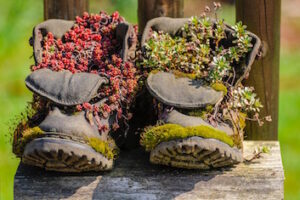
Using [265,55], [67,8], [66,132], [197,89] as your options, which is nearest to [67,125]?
[66,132]

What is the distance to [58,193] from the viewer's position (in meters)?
2.70

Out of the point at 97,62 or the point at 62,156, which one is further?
the point at 97,62

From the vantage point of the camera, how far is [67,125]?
257 cm

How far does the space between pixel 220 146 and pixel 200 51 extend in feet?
1.63

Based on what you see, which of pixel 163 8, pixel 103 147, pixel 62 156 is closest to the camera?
pixel 62 156

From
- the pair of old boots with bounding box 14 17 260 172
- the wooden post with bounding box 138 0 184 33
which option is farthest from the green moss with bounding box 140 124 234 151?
the wooden post with bounding box 138 0 184 33

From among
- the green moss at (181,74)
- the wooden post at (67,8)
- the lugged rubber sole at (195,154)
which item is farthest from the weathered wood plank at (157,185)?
the wooden post at (67,8)

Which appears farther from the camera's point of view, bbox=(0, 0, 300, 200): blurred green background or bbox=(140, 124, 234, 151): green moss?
bbox=(0, 0, 300, 200): blurred green background

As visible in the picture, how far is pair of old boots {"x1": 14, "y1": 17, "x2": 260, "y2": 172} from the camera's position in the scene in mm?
2492

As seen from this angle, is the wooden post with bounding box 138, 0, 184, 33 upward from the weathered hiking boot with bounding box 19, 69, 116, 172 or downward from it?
upward

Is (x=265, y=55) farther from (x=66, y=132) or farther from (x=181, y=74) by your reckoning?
(x=66, y=132)

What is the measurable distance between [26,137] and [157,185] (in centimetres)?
48

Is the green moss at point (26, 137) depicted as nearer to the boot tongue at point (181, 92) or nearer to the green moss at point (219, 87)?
the boot tongue at point (181, 92)

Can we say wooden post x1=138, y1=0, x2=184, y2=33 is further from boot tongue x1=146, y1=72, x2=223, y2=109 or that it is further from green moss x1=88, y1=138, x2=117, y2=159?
green moss x1=88, y1=138, x2=117, y2=159
